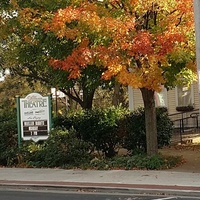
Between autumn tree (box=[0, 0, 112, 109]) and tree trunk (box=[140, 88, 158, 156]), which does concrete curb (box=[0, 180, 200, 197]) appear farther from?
tree trunk (box=[140, 88, 158, 156])

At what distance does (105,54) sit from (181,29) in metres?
2.44

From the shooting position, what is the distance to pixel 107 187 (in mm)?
12227

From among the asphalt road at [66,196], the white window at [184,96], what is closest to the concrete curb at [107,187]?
the asphalt road at [66,196]

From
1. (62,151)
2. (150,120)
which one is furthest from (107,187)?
(62,151)

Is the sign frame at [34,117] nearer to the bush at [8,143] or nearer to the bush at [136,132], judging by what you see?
the bush at [8,143]

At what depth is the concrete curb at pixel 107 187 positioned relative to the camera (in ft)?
37.3

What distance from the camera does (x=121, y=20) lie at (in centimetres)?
1424

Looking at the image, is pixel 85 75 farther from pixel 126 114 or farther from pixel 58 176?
pixel 58 176

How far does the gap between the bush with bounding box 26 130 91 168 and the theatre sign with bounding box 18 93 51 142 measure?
63cm

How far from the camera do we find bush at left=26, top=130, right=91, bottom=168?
17281 mm

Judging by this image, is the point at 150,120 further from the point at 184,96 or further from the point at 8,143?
the point at 184,96

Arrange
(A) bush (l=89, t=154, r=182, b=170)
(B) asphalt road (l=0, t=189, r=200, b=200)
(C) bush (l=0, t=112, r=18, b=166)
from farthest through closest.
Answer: (C) bush (l=0, t=112, r=18, b=166)
(A) bush (l=89, t=154, r=182, b=170)
(B) asphalt road (l=0, t=189, r=200, b=200)

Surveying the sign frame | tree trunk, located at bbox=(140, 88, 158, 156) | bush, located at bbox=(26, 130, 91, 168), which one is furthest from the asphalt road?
the sign frame

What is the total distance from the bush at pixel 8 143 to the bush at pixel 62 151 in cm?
105
